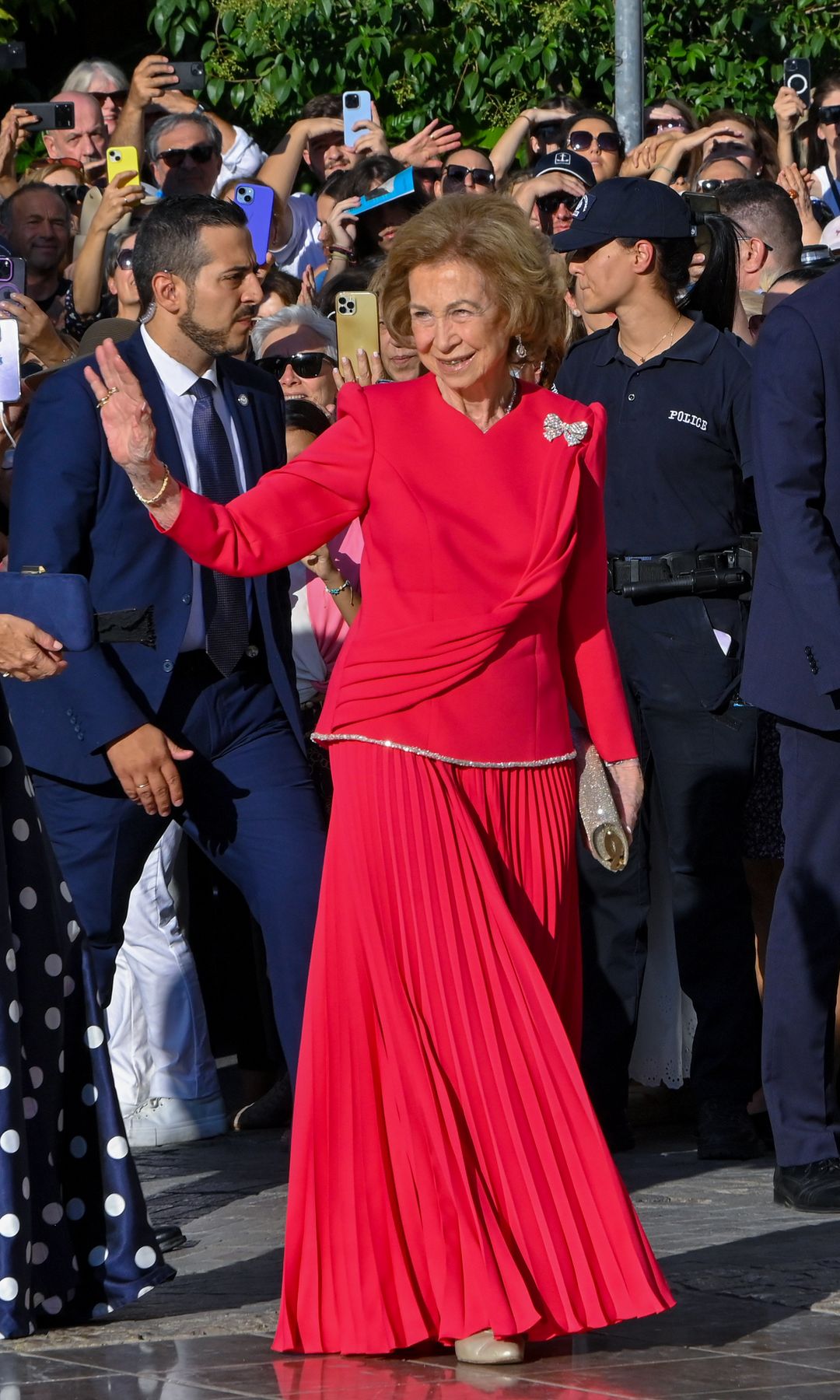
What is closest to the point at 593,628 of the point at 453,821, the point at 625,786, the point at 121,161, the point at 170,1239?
the point at 625,786

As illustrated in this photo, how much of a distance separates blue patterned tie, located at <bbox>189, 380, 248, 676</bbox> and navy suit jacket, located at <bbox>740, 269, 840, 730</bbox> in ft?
4.15

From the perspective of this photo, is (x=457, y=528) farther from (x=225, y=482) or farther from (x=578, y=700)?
(x=225, y=482)

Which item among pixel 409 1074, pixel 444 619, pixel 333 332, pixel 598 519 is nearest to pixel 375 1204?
pixel 409 1074

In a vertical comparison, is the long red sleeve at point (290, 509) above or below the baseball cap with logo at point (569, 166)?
below

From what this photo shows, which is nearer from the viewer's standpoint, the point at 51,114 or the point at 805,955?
the point at 805,955

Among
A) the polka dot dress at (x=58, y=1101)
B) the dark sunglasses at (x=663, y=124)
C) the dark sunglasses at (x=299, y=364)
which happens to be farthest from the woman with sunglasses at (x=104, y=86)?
the polka dot dress at (x=58, y=1101)

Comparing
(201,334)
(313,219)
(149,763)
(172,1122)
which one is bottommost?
(172,1122)

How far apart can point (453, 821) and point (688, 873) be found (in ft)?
6.75

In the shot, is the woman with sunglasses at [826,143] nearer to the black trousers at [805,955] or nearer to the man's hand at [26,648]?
the black trousers at [805,955]

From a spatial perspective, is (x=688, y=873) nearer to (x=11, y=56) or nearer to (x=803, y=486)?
(x=803, y=486)

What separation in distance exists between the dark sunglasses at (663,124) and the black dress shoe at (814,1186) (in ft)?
21.7

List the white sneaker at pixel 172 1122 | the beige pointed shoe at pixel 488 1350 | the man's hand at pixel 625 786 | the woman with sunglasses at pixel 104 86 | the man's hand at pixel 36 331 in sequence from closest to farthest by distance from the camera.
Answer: the beige pointed shoe at pixel 488 1350 → the man's hand at pixel 625 786 → the white sneaker at pixel 172 1122 → the man's hand at pixel 36 331 → the woman with sunglasses at pixel 104 86

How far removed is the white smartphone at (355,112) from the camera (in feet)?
35.0

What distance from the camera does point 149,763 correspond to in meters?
5.68
